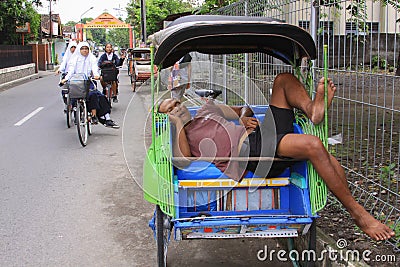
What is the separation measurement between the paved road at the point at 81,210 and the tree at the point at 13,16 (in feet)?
63.0

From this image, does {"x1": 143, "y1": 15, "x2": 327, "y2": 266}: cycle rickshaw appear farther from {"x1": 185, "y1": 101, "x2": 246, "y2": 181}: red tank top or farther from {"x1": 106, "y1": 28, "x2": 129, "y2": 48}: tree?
{"x1": 106, "y1": 28, "x2": 129, "y2": 48}: tree

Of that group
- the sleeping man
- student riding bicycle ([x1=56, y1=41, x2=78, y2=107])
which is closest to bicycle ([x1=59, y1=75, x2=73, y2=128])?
student riding bicycle ([x1=56, y1=41, x2=78, y2=107])

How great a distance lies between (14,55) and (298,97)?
95.6 feet

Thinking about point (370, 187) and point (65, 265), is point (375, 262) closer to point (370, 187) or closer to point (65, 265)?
point (370, 187)

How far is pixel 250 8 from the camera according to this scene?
793 centimetres

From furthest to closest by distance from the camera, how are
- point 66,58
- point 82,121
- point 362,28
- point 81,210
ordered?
point 66,58
point 82,121
point 81,210
point 362,28

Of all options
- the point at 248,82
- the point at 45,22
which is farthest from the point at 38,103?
the point at 45,22

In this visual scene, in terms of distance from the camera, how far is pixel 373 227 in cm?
384

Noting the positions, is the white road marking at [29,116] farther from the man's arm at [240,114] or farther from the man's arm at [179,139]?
the man's arm at [179,139]

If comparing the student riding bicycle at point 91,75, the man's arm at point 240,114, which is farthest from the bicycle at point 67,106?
the man's arm at point 240,114

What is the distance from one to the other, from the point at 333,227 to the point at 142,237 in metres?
1.86

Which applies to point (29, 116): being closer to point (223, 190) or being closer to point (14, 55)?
point (223, 190)

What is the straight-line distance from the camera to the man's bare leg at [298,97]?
3.88 m

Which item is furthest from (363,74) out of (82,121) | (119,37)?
(119,37)
